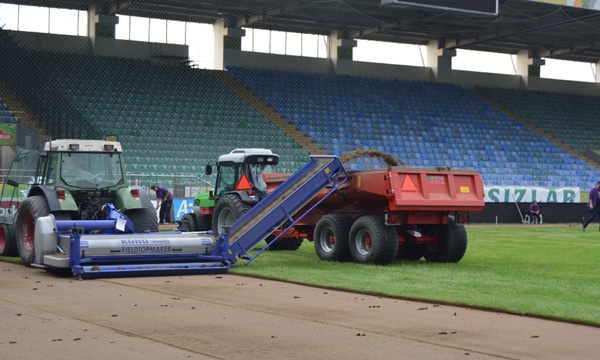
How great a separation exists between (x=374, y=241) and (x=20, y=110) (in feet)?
68.1

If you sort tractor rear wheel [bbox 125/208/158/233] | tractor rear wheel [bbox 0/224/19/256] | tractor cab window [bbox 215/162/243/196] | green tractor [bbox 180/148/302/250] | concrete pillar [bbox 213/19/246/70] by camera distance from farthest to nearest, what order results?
concrete pillar [bbox 213/19/246/70] < tractor cab window [bbox 215/162/243/196] < green tractor [bbox 180/148/302/250] < tractor rear wheel [bbox 0/224/19/256] < tractor rear wheel [bbox 125/208/158/233]

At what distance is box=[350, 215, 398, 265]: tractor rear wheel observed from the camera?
14.7 meters

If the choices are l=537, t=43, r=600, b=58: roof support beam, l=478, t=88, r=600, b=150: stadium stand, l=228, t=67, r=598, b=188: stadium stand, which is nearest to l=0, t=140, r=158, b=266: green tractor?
l=228, t=67, r=598, b=188: stadium stand

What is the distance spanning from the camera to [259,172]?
62.4 ft

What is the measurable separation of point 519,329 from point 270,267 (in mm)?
6650

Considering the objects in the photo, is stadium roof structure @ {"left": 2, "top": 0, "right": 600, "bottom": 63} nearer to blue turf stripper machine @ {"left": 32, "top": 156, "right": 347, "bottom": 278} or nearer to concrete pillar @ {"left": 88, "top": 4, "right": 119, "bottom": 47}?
concrete pillar @ {"left": 88, "top": 4, "right": 119, "bottom": 47}

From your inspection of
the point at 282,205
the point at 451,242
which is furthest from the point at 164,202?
the point at 451,242

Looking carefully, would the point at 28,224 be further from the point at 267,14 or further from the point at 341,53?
the point at 341,53

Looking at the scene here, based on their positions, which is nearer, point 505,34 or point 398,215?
point 398,215

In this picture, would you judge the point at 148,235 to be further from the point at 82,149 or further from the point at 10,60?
the point at 10,60

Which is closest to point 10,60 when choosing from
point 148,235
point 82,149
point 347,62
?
point 347,62

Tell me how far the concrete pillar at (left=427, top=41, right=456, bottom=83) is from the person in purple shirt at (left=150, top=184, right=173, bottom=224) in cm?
2413

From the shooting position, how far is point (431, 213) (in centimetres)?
1545

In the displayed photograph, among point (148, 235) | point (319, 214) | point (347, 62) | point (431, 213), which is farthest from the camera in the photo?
point (347, 62)
